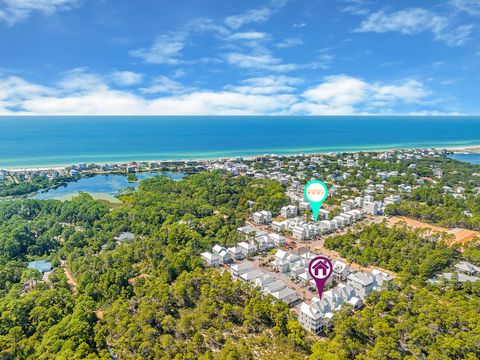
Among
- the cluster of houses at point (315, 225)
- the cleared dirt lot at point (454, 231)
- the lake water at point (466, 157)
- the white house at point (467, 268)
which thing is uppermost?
the lake water at point (466, 157)

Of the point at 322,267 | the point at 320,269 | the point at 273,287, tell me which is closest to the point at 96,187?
the point at 273,287

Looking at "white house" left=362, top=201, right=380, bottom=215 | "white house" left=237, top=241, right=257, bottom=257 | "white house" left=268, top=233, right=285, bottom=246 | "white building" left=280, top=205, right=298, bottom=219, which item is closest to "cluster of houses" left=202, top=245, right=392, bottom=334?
"white house" left=237, top=241, right=257, bottom=257

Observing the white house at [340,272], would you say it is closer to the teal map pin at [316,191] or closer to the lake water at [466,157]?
the teal map pin at [316,191]

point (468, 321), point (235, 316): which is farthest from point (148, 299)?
point (468, 321)

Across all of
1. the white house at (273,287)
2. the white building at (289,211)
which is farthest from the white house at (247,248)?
the white building at (289,211)

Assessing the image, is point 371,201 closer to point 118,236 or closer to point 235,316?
point 235,316

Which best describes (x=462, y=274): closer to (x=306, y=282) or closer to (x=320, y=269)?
(x=306, y=282)
